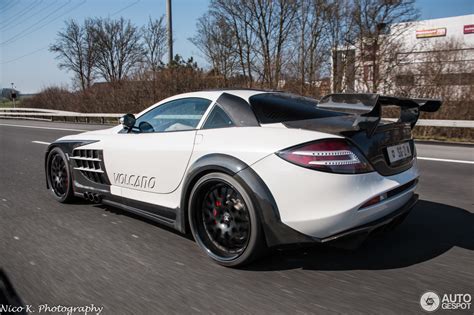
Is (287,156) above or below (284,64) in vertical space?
below

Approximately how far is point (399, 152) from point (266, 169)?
1.12 m

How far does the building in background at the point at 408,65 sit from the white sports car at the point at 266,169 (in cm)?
1114

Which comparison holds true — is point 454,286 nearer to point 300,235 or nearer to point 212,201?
point 300,235

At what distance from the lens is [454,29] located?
1593 inches

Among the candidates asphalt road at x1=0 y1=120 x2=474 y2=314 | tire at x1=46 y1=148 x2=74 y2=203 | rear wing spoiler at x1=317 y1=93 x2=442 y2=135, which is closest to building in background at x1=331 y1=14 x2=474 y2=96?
asphalt road at x1=0 y1=120 x2=474 y2=314

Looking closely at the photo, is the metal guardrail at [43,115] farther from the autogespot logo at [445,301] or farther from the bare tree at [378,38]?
the autogespot logo at [445,301]

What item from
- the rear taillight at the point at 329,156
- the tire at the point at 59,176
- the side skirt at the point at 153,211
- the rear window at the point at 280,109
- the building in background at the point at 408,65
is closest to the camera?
the rear taillight at the point at 329,156

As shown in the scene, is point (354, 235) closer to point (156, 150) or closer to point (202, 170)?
point (202, 170)

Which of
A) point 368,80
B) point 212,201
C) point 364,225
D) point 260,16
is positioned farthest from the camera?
point 260,16

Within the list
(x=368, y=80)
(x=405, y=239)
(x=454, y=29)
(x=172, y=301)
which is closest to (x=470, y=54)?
(x=368, y=80)

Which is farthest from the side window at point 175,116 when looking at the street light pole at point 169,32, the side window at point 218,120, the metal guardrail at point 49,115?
the street light pole at point 169,32

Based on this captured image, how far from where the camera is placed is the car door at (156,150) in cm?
332

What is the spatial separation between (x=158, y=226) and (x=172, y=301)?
151 centimetres

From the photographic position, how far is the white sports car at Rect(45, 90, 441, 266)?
2.52 meters
